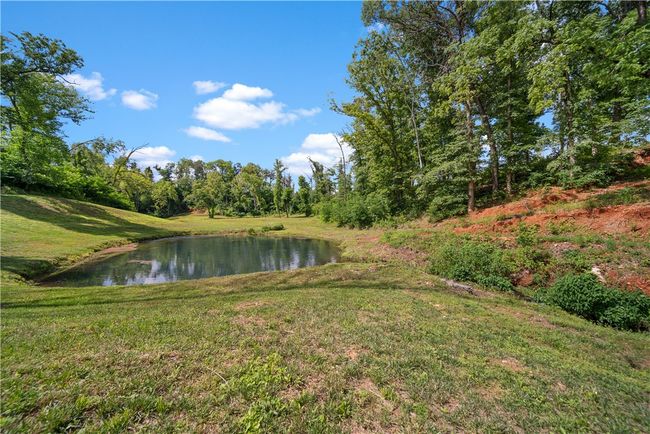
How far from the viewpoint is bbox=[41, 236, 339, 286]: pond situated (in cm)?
1266

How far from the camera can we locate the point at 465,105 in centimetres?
1914

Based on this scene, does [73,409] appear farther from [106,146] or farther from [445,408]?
[106,146]

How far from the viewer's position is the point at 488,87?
1920 centimetres

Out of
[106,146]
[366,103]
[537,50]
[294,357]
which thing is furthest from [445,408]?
[106,146]

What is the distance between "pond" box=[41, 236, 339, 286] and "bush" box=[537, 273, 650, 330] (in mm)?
11081

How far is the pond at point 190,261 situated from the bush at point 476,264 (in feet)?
23.3

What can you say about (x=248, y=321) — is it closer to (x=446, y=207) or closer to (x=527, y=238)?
(x=527, y=238)

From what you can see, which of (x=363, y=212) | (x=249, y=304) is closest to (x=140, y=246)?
(x=249, y=304)

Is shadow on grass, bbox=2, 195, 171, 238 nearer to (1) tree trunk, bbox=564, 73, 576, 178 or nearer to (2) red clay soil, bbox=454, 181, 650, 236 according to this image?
(2) red clay soil, bbox=454, 181, 650, 236

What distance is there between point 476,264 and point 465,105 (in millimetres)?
13826

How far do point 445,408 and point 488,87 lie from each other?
22.4 m

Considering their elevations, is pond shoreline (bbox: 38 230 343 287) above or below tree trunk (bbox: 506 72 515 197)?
below

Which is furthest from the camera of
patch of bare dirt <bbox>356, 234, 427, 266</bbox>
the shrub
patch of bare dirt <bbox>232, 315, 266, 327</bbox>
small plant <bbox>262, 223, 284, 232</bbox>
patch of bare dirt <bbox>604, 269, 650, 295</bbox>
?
small plant <bbox>262, 223, 284, 232</bbox>

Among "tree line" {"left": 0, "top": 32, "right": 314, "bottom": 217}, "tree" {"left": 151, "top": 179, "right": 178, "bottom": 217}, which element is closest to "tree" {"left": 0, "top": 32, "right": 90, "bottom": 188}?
"tree line" {"left": 0, "top": 32, "right": 314, "bottom": 217}
